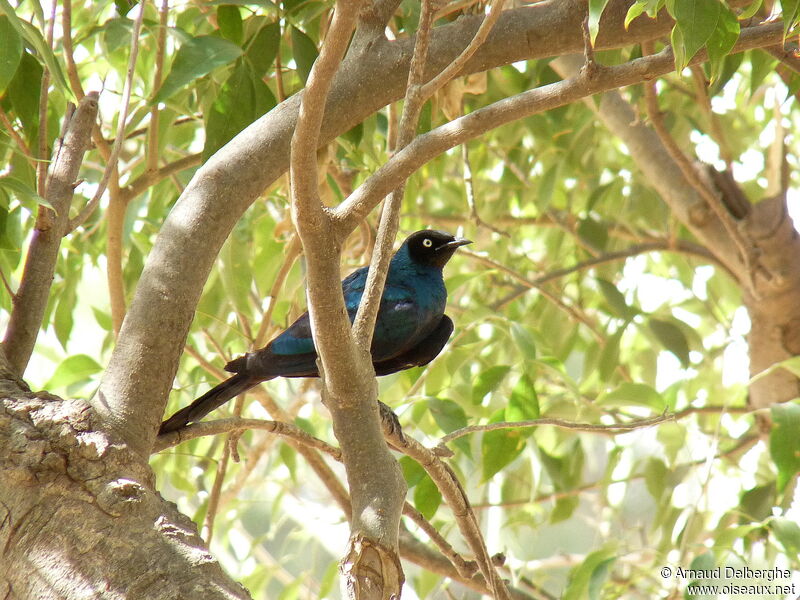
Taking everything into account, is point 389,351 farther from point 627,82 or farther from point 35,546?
point 35,546

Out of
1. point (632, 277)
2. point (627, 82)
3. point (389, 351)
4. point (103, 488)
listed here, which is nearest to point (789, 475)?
point (627, 82)

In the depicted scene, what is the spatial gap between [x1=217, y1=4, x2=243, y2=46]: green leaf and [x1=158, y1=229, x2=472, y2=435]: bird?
1.13 meters

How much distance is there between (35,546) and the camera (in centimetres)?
148

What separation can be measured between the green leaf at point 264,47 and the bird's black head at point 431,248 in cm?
173

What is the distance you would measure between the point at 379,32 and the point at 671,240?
110 inches

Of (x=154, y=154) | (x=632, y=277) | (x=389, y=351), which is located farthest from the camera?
(x=632, y=277)

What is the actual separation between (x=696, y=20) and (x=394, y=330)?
6.96 ft

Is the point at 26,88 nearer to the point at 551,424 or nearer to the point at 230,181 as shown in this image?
the point at 230,181

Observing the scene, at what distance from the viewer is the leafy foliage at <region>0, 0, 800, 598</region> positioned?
8.55 feet

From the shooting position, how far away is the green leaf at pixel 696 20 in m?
1.86

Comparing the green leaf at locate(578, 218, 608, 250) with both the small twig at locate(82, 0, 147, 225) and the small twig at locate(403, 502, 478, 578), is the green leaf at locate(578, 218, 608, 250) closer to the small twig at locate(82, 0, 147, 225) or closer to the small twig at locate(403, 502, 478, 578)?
the small twig at locate(403, 502, 478, 578)

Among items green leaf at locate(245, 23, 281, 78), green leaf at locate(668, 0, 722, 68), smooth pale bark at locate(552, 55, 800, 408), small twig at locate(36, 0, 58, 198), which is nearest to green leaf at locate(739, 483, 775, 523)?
smooth pale bark at locate(552, 55, 800, 408)

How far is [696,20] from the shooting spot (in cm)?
187

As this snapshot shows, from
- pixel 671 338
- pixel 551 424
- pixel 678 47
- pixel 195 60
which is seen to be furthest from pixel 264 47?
pixel 671 338
